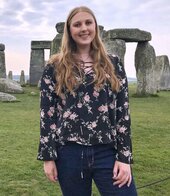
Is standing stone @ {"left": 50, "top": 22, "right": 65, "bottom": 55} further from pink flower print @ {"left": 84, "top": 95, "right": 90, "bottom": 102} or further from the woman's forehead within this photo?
pink flower print @ {"left": 84, "top": 95, "right": 90, "bottom": 102}

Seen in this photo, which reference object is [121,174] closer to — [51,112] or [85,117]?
[85,117]

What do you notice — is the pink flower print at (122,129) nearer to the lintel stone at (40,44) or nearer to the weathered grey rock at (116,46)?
the weathered grey rock at (116,46)

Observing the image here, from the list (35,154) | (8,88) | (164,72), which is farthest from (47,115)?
(164,72)

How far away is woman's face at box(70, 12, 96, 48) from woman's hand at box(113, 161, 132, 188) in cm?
73

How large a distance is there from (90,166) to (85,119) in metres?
0.27

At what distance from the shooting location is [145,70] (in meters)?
15.7

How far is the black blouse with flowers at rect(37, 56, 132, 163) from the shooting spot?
99.6 inches

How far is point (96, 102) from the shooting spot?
253cm

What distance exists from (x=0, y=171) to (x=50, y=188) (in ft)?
2.64

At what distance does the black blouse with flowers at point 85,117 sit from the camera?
8.30 feet

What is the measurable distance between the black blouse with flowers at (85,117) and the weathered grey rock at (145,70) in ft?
42.5

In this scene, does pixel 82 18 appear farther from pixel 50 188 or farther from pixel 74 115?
pixel 50 188

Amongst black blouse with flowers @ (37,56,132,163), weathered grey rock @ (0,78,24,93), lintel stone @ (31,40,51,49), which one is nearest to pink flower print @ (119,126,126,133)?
black blouse with flowers @ (37,56,132,163)

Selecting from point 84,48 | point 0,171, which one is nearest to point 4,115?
point 0,171
